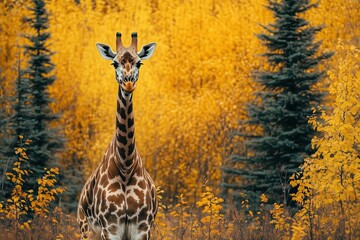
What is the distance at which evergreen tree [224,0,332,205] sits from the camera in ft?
60.4

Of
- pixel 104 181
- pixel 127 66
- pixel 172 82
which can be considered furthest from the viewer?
pixel 172 82

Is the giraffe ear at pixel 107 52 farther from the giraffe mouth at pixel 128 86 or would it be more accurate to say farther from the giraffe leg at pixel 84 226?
the giraffe leg at pixel 84 226

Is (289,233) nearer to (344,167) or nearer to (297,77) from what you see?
(344,167)

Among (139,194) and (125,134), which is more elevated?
(125,134)

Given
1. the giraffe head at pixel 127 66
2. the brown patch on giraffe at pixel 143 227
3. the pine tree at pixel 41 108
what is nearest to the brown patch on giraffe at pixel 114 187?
the brown patch on giraffe at pixel 143 227

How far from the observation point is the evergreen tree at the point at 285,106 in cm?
1842

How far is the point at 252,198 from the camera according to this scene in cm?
1869

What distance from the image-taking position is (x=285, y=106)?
1877 cm

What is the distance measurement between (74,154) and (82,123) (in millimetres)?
1516

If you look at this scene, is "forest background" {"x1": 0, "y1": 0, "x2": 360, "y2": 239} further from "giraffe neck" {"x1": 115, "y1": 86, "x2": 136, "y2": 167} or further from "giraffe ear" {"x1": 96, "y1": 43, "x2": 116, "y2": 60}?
"giraffe neck" {"x1": 115, "y1": 86, "x2": 136, "y2": 167}

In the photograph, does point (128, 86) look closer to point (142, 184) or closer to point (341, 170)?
point (142, 184)

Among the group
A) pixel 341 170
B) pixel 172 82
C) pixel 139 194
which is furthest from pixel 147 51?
pixel 172 82

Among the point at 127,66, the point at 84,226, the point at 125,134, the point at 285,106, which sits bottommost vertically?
the point at 84,226

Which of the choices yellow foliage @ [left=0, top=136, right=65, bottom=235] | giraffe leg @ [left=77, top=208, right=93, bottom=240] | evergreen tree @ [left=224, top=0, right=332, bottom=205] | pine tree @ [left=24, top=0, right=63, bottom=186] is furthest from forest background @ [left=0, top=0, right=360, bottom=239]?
giraffe leg @ [left=77, top=208, right=93, bottom=240]
